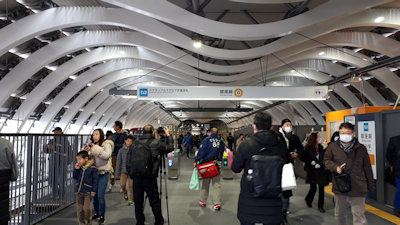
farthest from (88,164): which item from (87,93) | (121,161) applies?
(87,93)

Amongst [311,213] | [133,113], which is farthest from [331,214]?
[133,113]

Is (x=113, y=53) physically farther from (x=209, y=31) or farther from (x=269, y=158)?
(x=269, y=158)

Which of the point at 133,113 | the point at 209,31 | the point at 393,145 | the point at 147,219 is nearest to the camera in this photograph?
the point at 393,145

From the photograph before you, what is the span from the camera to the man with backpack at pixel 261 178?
2.80 metres

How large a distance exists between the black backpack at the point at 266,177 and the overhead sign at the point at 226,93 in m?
8.75

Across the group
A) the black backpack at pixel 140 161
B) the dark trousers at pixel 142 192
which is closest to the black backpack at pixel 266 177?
the black backpack at pixel 140 161

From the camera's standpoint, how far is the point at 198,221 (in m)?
5.45

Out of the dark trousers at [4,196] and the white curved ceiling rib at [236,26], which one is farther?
the white curved ceiling rib at [236,26]

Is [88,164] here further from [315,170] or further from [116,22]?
[116,22]

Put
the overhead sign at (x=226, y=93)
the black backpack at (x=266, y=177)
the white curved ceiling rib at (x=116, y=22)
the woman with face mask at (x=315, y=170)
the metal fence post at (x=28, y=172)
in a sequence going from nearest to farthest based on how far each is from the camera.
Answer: the black backpack at (x=266, y=177), the metal fence post at (x=28, y=172), the woman with face mask at (x=315, y=170), the white curved ceiling rib at (x=116, y=22), the overhead sign at (x=226, y=93)

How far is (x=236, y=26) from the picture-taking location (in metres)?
9.77

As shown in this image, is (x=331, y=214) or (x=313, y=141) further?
(x=313, y=141)

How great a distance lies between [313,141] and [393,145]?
149cm

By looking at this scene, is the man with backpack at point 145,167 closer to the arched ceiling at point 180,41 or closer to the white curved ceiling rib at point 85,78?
the arched ceiling at point 180,41
